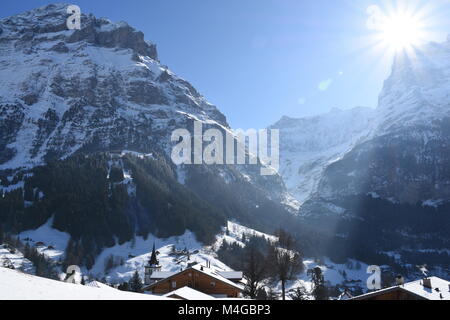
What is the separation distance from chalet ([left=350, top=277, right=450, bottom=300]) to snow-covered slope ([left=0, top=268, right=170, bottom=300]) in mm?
36327

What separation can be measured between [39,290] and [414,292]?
43.1 meters

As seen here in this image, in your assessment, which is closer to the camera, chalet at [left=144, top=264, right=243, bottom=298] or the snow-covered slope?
the snow-covered slope

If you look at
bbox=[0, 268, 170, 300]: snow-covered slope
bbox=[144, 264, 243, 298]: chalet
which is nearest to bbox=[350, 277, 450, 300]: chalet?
bbox=[144, 264, 243, 298]: chalet

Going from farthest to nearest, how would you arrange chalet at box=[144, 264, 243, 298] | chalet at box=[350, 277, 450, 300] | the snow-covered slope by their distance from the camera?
1. chalet at box=[144, 264, 243, 298]
2. chalet at box=[350, 277, 450, 300]
3. the snow-covered slope

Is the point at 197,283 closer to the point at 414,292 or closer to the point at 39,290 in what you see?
the point at 414,292

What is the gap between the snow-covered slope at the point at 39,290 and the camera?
17.3 metres

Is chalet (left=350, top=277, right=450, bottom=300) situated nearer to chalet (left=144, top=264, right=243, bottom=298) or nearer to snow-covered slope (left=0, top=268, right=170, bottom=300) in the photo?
chalet (left=144, top=264, right=243, bottom=298)

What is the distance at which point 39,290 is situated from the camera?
18.4 metres

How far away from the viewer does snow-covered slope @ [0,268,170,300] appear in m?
17.3

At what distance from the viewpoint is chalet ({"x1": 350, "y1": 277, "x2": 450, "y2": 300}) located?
51.3m

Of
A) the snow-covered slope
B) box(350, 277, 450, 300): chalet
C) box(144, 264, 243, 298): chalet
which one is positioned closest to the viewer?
the snow-covered slope
